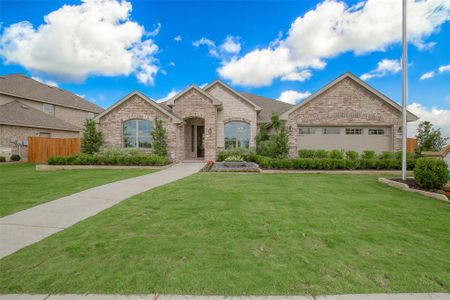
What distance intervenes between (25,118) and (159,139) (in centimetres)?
1446

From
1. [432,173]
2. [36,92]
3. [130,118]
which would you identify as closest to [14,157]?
[130,118]

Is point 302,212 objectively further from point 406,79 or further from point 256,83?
point 256,83

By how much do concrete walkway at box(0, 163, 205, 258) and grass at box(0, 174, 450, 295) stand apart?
0.39 meters

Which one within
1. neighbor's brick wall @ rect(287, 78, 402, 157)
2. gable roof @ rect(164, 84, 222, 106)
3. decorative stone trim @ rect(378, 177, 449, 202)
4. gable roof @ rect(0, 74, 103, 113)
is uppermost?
gable roof @ rect(0, 74, 103, 113)

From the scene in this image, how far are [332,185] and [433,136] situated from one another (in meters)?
9.04

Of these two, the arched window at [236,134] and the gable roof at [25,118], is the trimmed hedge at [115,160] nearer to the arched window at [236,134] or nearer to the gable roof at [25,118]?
the arched window at [236,134]

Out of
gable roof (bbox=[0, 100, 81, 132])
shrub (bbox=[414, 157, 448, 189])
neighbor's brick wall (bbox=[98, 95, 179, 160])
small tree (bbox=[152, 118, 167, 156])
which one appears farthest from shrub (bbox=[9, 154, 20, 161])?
shrub (bbox=[414, 157, 448, 189])

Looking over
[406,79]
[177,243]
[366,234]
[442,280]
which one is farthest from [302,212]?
[406,79]

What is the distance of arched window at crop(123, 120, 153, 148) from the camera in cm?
1556

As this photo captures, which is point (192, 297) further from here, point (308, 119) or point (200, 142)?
point (200, 142)

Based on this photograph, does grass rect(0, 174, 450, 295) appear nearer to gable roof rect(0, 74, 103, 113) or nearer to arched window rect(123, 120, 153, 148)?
arched window rect(123, 120, 153, 148)

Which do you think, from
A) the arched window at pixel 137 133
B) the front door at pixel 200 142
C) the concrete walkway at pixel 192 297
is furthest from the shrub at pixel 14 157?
the concrete walkway at pixel 192 297

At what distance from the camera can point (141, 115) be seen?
15.4 meters

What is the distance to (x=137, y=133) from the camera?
15664mm
